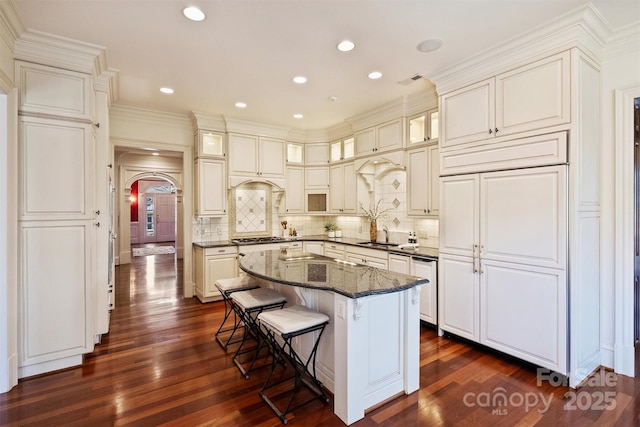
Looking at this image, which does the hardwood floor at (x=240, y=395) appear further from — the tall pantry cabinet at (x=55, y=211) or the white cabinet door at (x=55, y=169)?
the white cabinet door at (x=55, y=169)

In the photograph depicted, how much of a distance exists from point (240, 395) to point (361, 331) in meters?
1.09

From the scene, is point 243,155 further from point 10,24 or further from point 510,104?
point 510,104

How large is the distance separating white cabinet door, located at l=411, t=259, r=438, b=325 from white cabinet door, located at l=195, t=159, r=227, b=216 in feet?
10.2

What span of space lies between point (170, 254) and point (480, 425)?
388 inches

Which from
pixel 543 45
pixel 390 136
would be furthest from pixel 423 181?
pixel 543 45

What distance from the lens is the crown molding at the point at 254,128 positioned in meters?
5.03

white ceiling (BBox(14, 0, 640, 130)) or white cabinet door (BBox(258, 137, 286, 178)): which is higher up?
white ceiling (BBox(14, 0, 640, 130))

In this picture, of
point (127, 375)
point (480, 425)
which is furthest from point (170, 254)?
point (480, 425)

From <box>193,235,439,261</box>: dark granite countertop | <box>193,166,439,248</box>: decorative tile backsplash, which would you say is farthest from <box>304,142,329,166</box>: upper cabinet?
<box>193,235,439,261</box>: dark granite countertop

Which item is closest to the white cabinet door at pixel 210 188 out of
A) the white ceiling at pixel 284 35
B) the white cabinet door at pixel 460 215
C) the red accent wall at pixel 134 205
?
the white ceiling at pixel 284 35

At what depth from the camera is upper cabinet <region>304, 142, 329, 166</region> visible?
19.3 feet

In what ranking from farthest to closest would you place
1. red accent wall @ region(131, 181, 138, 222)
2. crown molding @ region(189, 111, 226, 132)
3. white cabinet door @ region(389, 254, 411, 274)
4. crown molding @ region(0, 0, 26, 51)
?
1. red accent wall @ region(131, 181, 138, 222)
2. crown molding @ region(189, 111, 226, 132)
3. white cabinet door @ region(389, 254, 411, 274)
4. crown molding @ region(0, 0, 26, 51)

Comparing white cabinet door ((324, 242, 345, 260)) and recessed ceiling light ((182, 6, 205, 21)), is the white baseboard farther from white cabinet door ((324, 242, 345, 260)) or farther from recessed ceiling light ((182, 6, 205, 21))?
white cabinet door ((324, 242, 345, 260))

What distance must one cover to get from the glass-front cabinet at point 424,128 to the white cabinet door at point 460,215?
854mm
